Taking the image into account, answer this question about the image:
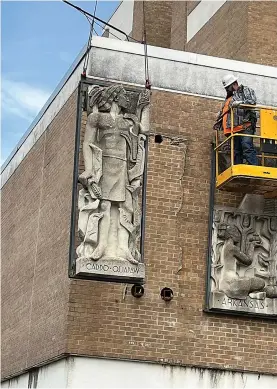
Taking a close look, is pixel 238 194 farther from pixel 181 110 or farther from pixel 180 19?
pixel 180 19

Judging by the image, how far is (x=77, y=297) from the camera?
1599 cm

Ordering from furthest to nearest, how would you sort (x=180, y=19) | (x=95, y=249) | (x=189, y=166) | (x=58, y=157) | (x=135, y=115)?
(x=180, y=19)
(x=58, y=157)
(x=189, y=166)
(x=135, y=115)
(x=95, y=249)

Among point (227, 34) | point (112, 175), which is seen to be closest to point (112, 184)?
point (112, 175)

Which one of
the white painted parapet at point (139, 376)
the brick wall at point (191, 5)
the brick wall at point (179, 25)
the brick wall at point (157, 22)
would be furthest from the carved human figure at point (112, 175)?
the brick wall at point (157, 22)

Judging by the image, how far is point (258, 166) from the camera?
15977 millimetres

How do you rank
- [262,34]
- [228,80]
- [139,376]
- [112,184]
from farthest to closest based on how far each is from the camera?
[262,34]
[228,80]
[139,376]
[112,184]

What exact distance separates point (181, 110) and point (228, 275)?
322cm

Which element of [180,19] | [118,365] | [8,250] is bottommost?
[118,365]

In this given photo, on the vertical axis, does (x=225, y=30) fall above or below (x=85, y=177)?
above

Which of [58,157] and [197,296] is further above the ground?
[58,157]

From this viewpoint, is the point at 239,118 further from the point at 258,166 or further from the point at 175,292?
the point at 175,292

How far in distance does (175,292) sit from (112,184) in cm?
236

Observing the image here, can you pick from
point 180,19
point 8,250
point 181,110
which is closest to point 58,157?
point 181,110

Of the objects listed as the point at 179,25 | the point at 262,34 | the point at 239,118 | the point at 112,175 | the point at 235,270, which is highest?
the point at 179,25
